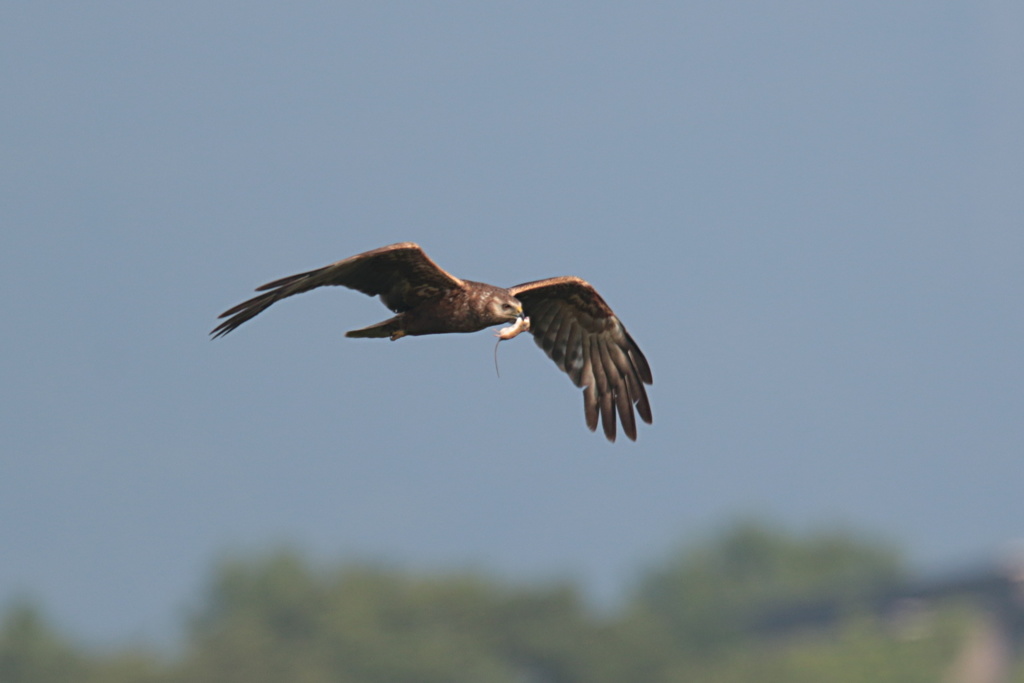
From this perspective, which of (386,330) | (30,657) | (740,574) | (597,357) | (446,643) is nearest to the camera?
(386,330)

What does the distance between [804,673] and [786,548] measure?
169 feet

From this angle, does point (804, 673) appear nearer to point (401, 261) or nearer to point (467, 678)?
point (467, 678)

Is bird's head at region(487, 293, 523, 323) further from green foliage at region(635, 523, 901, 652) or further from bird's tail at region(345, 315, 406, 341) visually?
green foliage at region(635, 523, 901, 652)

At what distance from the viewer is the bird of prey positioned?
601 inches

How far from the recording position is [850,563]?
145 m

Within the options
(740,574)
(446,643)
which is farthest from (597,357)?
(740,574)

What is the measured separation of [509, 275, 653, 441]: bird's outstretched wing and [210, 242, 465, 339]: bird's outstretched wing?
3.15 metres

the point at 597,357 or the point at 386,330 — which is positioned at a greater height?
the point at 597,357

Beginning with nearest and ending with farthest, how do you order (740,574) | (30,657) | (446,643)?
(446,643), (30,657), (740,574)

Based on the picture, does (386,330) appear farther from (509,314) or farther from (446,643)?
(446,643)

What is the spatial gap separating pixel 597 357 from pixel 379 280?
164 inches

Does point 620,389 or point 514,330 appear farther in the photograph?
point 620,389

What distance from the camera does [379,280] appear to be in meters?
16.0

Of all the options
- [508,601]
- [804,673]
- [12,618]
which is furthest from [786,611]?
[12,618]
